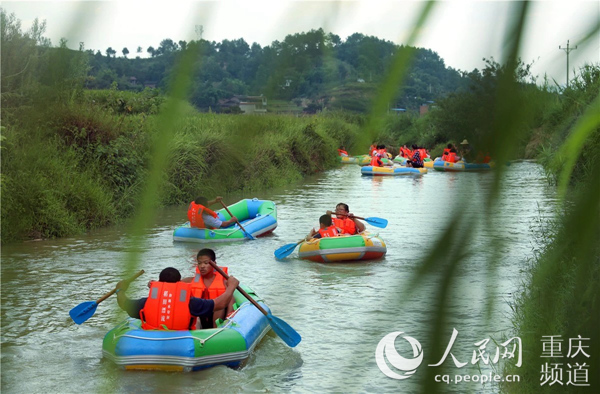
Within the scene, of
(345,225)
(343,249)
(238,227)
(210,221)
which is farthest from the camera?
(238,227)

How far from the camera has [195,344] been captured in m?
6.64

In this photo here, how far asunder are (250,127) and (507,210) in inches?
8.7

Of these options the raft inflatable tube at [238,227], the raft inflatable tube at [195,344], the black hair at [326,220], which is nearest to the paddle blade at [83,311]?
the raft inflatable tube at [195,344]

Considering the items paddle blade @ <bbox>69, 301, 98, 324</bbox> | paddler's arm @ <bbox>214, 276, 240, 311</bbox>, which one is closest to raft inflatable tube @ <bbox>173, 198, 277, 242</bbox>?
paddle blade @ <bbox>69, 301, 98, 324</bbox>

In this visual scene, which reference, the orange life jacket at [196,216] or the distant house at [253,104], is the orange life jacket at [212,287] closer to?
the orange life jacket at [196,216]

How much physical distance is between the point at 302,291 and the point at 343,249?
11.0 meters

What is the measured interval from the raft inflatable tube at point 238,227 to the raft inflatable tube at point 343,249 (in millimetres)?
2252

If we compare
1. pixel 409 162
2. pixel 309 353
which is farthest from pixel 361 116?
pixel 409 162

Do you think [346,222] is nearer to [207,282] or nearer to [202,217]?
[202,217]

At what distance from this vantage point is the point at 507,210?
2.12ft

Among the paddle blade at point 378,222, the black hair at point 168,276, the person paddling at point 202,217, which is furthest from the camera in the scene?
the paddle blade at point 378,222

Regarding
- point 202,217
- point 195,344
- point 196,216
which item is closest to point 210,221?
point 202,217

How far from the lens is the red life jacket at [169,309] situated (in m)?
6.85

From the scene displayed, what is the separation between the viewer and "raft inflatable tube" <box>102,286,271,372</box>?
6398 millimetres
